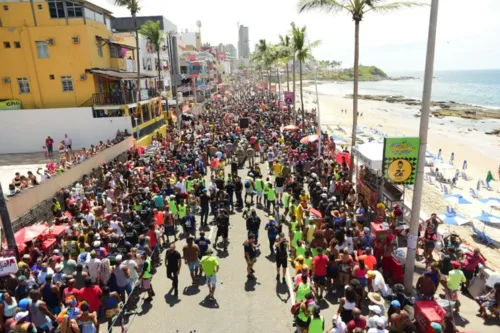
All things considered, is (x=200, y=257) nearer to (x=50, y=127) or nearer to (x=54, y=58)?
(x=50, y=127)

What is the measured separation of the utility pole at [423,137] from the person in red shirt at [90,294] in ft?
25.1

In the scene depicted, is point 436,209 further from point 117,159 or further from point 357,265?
point 117,159

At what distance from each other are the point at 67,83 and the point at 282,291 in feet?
91.1

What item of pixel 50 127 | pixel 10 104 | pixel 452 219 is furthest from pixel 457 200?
pixel 10 104

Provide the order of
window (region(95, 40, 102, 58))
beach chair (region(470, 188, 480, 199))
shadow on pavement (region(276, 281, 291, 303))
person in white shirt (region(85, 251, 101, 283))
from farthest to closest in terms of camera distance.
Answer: window (region(95, 40, 102, 58)) → beach chair (region(470, 188, 480, 199)) → shadow on pavement (region(276, 281, 291, 303)) → person in white shirt (region(85, 251, 101, 283))

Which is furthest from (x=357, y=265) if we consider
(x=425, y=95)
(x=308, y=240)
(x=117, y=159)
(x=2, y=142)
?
(x=2, y=142)

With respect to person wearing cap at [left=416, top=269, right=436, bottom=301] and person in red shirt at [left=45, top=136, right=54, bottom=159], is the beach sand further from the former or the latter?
person in red shirt at [left=45, top=136, right=54, bottom=159]

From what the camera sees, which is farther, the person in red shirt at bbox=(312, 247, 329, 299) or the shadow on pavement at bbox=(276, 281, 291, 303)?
the shadow on pavement at bbox=(276, 281, 291, 303)

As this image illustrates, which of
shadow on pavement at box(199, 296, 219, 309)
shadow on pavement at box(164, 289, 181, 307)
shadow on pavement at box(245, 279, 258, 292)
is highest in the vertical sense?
shadow on pavement at box(164, 289, 181, 307)

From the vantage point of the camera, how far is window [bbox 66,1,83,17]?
29192 millimetres

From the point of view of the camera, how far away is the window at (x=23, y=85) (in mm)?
29766

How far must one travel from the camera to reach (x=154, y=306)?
29.8 ft

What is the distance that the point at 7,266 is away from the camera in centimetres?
869

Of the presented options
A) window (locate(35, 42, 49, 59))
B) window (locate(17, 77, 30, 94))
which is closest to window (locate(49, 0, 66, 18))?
window (locate(35, 42, 49, 59))
